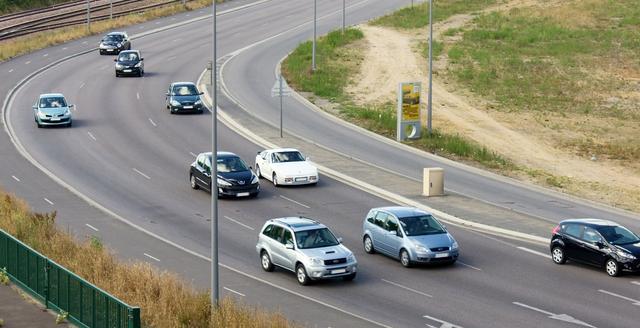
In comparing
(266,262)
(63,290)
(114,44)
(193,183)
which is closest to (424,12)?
(114,44)

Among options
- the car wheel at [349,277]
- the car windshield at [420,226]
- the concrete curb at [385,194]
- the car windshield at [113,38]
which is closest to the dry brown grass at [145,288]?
the car wheel at [349,277]

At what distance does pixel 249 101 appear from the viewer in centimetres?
6594

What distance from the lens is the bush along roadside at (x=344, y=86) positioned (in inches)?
2157

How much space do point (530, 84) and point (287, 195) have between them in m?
35.0

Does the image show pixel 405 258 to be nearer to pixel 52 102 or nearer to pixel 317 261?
pixel 317 261

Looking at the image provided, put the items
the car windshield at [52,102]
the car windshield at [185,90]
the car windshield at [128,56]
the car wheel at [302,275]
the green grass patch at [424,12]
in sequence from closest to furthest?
the car wheel at [302,275]
the car windshield at [52,102]
the car windshield at [185,90]
the car windshield at [128,56]
the green grass patch at [424,12]

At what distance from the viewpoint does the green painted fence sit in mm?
23031

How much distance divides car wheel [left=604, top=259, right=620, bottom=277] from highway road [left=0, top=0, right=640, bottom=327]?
1.02ft

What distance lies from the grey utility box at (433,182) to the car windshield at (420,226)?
862cm

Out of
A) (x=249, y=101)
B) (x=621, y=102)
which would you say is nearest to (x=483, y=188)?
(x=249, y=101)

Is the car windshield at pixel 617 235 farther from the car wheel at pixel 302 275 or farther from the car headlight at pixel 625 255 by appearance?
the car wheel at pixel 302 275

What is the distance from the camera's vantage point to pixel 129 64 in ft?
241

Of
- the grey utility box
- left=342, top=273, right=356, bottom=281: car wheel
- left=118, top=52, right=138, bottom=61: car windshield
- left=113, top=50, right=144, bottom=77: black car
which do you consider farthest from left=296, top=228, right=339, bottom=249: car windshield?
left=118, top=52, right=138, bottom=61: car windshield

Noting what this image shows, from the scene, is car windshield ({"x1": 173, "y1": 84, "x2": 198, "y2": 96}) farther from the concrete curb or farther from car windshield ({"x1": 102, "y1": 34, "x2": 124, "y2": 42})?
car windshield ({"x1": 102, "y1": 34, "x2": 124, "y2": 42})
